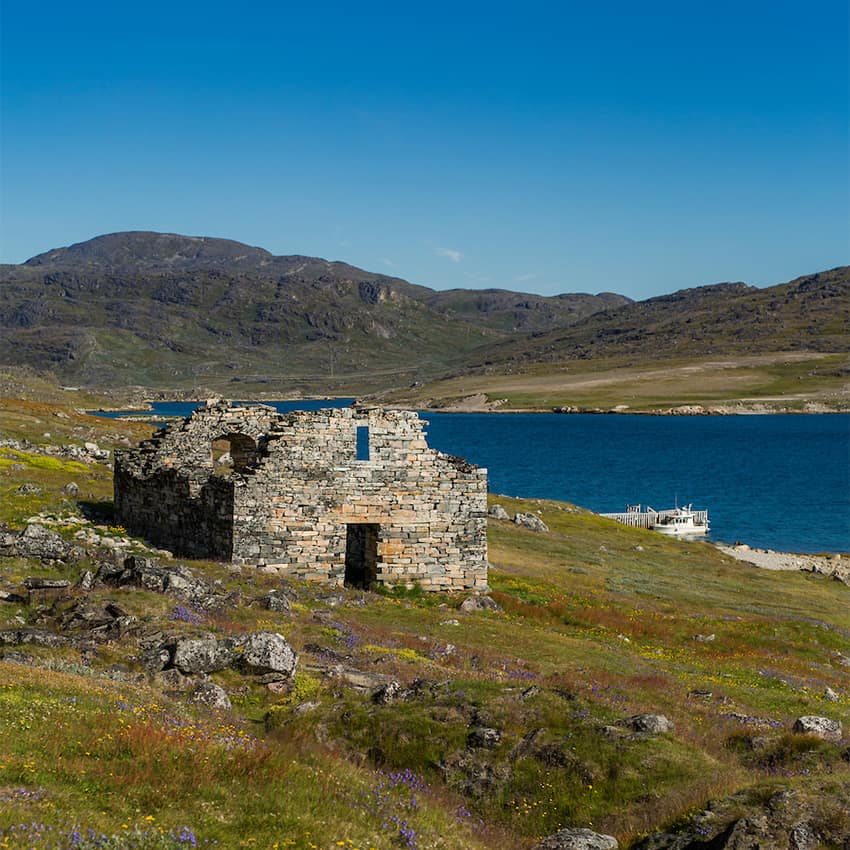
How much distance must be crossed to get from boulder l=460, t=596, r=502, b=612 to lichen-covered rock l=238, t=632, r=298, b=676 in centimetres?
1326

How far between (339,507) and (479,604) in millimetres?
6196

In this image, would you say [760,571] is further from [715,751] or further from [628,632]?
[715,751]

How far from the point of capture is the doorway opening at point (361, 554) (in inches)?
1334

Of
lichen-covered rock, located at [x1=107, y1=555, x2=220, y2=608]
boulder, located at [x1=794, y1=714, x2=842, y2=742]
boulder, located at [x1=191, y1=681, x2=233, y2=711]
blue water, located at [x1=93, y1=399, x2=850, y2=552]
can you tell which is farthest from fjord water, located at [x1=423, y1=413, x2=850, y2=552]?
boulder, located at [x1=191, y1=681, x2=233, y2=711]

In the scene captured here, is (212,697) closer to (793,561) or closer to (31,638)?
(31,638)

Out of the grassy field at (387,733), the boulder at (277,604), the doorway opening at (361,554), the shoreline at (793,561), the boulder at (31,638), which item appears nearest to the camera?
the grassy field at (387,733)

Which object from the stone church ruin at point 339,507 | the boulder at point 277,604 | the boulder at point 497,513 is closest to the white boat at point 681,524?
the boulder at point 497,513

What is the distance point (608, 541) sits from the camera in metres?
61.2

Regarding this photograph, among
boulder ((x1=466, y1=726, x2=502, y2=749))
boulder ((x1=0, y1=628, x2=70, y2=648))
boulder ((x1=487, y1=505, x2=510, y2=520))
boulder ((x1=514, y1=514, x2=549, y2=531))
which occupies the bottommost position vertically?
boulder ((x1=514, y1=514, x2=549, y2=531))

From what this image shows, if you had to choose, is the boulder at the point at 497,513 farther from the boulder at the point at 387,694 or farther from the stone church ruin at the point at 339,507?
the boulder at the point at 387,694

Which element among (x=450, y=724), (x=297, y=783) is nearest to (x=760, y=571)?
(x=450, y=724)

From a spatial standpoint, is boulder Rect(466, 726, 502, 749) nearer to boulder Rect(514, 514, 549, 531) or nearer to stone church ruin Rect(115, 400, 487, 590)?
stone church ruin Rect(115, 400, 487, 590)

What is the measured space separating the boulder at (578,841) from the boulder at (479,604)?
59.8 ft

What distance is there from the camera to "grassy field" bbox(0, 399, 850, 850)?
36.1 feet
